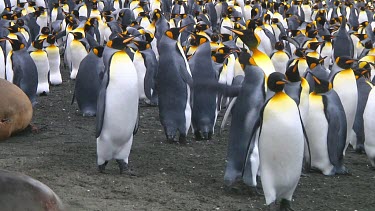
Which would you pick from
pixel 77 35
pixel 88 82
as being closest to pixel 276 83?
pixel 88 82

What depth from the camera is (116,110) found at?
6461mm

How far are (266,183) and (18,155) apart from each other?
2.47 meters

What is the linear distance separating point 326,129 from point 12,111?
3107 mm

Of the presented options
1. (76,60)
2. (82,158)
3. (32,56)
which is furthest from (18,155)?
(76,60)

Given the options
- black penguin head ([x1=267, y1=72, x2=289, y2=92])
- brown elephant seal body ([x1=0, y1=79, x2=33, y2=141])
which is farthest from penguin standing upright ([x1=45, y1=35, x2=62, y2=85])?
black penguin head ([x1=267, y1=72, x2=289, y2=92])

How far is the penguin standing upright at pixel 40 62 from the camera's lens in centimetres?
1047

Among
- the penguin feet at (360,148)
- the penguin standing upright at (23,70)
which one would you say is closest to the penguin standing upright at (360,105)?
the penguin feet at (360,148)

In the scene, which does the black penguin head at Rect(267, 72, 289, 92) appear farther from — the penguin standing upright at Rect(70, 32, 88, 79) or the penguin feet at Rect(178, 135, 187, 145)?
the penguin standing upright at Rect(70, 32, 88, 79)

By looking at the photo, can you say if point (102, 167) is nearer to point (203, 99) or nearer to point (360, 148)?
point (203, 99)

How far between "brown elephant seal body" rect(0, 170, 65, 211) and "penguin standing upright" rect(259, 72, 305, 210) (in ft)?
6.41

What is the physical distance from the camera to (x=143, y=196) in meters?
5.85

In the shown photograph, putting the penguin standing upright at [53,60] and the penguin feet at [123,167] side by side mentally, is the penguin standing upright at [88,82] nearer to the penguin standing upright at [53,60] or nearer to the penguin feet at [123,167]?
the penguin standing upright at [53,60]

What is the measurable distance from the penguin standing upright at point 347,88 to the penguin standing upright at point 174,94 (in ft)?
4.99

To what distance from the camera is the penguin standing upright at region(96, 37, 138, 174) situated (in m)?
6.46
